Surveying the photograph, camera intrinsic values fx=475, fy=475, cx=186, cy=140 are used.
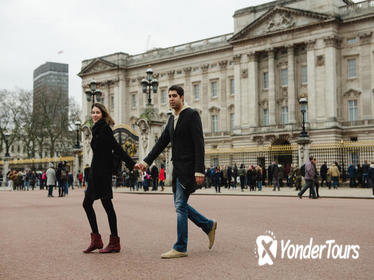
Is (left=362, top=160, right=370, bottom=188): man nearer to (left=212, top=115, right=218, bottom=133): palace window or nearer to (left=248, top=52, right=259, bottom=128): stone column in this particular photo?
(left=248, top=52, right=259, bottom=128): stone column

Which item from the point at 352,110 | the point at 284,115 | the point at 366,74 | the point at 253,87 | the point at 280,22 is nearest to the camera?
the point at 366,74

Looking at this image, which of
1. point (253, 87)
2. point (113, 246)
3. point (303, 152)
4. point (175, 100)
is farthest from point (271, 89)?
point (113, 246)

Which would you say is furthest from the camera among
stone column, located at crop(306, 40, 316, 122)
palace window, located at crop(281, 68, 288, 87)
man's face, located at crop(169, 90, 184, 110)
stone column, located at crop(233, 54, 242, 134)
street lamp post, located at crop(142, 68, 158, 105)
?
stone column, located at crop(233, 54, 242, 134)

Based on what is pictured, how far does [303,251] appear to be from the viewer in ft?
19.8

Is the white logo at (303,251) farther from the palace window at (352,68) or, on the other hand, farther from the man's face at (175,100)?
the palace window at (352,68)

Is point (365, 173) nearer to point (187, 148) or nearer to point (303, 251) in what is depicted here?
point (303, 251)

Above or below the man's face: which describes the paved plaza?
below

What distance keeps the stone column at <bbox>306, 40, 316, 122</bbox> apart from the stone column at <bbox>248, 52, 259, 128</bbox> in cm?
621

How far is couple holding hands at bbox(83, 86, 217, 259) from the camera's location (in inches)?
230

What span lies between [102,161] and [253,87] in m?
46.5

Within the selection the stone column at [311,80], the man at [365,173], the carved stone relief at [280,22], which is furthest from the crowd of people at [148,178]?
the carved stone relief at [280,22]

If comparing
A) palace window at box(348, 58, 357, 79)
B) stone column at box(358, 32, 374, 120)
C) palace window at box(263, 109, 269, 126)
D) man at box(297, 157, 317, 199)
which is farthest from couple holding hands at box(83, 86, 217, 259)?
palace window at box(263, 109, 269, 126)

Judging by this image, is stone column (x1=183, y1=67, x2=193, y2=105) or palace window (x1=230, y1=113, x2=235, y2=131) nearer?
palace window (x1=230, y1=113, x2=235, y2=131)

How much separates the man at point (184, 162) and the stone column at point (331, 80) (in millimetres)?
41482
